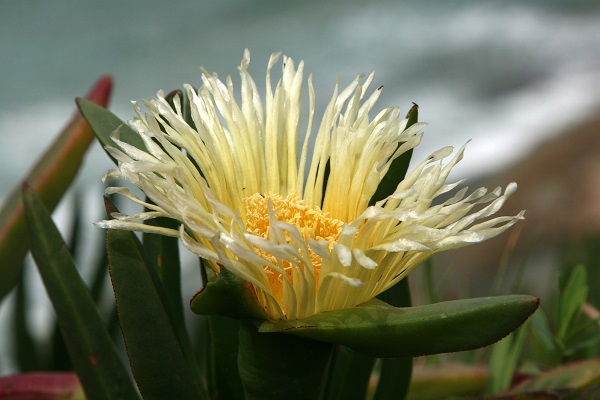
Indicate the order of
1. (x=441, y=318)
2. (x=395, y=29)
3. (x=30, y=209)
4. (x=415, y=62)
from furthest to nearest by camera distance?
(x=395, y=29) < (x=415, y=62) < (x=30, y=209) < (x=441, y=318)

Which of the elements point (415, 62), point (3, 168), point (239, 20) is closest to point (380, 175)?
point (3, 168)

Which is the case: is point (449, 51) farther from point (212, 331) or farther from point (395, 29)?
point (212, 331)

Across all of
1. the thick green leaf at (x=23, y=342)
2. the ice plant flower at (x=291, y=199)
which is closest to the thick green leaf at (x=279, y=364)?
the ice plant flower at (x=291, y=199)

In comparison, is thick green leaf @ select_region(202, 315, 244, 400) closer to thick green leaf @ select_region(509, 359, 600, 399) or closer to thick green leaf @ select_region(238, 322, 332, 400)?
thick green leaf @ select_region(238, 322, 332, 400)

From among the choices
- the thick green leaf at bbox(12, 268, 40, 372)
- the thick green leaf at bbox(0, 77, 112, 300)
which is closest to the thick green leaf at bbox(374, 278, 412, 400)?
the thick green leaf at bbox(0, 77, 112, 300)

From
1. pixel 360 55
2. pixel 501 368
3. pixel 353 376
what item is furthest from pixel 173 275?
pixel 360 55

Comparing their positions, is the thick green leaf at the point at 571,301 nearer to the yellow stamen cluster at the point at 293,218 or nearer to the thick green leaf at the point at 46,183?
the yellow stamen cluster at the point at 293,218
